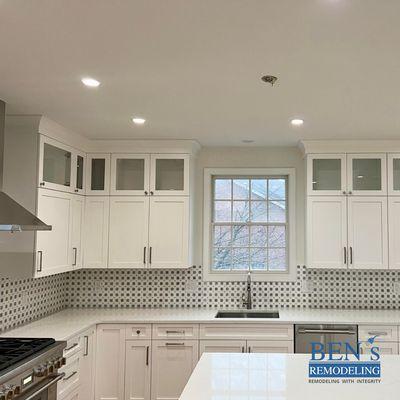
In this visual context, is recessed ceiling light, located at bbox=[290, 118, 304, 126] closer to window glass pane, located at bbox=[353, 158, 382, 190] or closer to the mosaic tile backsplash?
window glass pane, located at bbox=[353, 158, 382, 190]

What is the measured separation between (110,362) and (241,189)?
7.30 ft

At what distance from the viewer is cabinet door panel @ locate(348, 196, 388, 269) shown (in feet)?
13.9

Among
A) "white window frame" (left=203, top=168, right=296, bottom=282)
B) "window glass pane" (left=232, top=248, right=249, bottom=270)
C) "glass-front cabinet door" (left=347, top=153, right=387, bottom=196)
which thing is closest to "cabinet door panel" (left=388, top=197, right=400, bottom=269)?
"glass-front cabinet door" (left=347, top=153, right=387, bottom=196)

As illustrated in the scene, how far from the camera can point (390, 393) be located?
2082 millimetres

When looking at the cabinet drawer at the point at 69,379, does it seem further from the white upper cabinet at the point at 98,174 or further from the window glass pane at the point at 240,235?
the window glass pane at the point at 240,235

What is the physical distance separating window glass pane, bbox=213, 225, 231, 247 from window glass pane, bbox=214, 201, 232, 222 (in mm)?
89

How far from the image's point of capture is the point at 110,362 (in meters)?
3.95

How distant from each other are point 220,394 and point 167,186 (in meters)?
2.61

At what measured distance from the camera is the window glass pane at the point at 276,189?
480 centimetres

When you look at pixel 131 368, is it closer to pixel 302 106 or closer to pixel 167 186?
pixel 167 186

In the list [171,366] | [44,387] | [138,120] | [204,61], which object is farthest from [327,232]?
[44,387]

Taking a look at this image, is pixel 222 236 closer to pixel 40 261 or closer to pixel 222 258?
pixel 222 258

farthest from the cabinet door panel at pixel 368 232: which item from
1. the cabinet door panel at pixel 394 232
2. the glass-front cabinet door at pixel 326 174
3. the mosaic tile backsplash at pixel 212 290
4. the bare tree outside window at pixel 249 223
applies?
the bare tree outside window at pixel 249 223

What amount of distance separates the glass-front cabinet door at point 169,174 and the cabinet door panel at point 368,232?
5.42 feet
